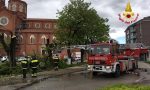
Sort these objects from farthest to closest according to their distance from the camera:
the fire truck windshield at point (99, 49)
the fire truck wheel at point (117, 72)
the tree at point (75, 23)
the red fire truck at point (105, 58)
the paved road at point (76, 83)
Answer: the tree at point (75, 23) < the fire truck wheel at point (117, 72) < the fire truck windshield at point (99, 49) < the red fire truck at point (105, 58) < the paved road at point (76, 83)

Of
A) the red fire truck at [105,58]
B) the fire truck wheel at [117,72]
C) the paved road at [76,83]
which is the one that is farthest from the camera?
the fire truck wheel at [117,72]

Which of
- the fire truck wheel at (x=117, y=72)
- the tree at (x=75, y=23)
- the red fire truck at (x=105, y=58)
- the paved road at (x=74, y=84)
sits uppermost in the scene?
the tree at (x=75, y=23)

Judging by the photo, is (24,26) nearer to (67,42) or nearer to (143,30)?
(143,30)

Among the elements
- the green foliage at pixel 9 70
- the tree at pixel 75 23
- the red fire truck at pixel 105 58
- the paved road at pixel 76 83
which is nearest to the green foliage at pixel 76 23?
the tree at pixel 75 23

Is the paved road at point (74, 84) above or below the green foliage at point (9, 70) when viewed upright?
below

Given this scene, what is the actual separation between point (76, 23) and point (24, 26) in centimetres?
6684

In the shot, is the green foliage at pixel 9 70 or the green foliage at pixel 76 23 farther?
the green foliage at pixel 76 23

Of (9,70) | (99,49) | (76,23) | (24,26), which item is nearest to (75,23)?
(76,23)

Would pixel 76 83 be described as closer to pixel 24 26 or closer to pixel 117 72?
pixel 117 72

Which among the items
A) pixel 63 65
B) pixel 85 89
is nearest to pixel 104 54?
pixel 85 89

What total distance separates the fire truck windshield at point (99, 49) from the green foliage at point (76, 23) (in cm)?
2344

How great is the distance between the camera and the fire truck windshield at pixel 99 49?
25312 mm

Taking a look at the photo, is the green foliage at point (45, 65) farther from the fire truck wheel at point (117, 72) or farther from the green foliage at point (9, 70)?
the fire truck wheel at point (117, 72)

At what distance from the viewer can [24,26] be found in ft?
376
